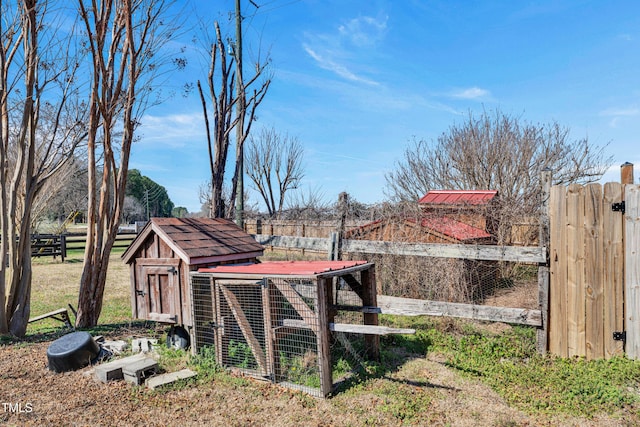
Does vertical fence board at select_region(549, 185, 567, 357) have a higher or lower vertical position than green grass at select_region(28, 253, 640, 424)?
higher

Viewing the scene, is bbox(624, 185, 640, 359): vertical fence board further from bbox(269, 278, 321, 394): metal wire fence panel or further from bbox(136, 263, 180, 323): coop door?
bbox(136, 263, 180, 323): coop door

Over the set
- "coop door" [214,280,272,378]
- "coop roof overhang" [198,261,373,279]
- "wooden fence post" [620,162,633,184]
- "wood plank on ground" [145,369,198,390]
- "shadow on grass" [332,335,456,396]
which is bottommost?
"shadow on grass" [332,335,456,396]

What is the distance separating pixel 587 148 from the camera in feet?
51.3

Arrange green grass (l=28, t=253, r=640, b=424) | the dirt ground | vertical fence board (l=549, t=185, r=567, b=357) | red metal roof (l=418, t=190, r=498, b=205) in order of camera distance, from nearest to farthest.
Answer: the dirt ground, green grass (l=28, t=253, r=640, b=424), vertical fence board (l=549, t=185, r=567, b=357), red metal roof (l=418, t=190, r=498, b=205)

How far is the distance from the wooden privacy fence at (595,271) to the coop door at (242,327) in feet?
12.2

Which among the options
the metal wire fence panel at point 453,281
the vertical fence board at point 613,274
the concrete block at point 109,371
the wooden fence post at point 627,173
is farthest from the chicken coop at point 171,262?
the wooden fence post at point 627,173

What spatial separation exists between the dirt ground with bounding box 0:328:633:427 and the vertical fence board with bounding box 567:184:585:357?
1.56m

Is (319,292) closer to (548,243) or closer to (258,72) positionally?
(548,243)

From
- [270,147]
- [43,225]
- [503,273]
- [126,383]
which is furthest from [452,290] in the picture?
[43,225]

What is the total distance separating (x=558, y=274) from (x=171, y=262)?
5158 millimetres

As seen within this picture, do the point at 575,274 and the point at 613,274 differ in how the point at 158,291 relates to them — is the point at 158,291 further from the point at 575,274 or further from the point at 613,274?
the point at 613,274

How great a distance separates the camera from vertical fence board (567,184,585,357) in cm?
529

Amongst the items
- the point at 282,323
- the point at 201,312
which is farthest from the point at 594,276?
the point at 201,312

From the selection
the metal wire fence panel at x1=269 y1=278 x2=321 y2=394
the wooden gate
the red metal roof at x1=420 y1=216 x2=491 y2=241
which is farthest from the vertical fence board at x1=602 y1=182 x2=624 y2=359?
the wooden gate
